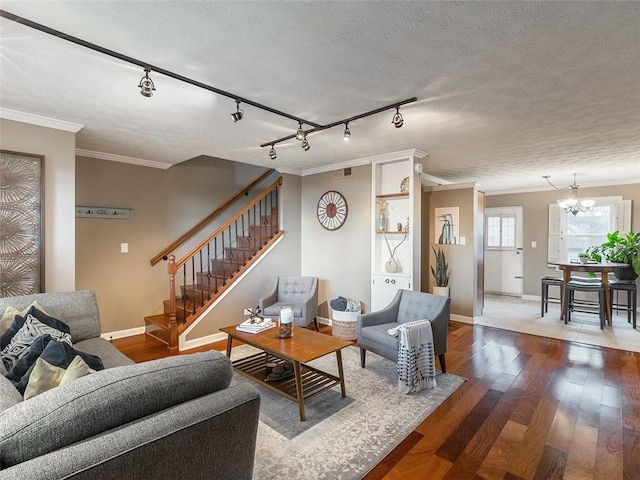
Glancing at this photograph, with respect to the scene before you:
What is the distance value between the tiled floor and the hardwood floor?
0.48 m

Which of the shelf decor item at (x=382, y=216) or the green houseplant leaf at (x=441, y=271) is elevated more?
the shelf decor item at (x=382, y=216)

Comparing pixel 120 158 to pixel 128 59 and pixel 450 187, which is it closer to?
pixel 128 59

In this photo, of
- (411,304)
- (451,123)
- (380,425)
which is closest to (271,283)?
(411,304)

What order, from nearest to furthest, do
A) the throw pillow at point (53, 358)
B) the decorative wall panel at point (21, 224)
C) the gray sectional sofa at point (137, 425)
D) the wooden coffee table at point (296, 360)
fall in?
the gray sectional sofa at point (137, 425) → the throw pillow at point (53, 358) → the wooden coffee table at point (296, 360) → the decorative wall panel at point (21, 224)

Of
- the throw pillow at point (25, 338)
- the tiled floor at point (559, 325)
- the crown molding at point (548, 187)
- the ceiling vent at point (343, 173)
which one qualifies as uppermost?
the crown molding at point (548, 187)

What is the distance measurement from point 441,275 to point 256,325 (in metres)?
3.26

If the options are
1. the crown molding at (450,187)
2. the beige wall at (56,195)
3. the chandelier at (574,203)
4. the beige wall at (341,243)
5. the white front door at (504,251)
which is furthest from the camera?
the white front door at (504,251)

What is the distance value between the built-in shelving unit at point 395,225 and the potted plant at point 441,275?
1122mm

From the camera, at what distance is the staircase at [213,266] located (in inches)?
160

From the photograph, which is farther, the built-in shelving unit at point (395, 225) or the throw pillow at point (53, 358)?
the built-in shelving unit at point (395, 225)

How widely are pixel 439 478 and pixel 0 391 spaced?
215 centimetres

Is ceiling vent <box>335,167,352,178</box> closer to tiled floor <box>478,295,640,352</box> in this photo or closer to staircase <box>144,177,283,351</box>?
staircase <box>144,177,283,351</box>

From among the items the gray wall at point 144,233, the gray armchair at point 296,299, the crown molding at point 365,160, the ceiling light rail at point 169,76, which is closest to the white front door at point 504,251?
the crown molding at point 365,160

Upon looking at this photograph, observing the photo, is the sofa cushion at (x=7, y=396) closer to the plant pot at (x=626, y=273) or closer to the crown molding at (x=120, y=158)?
the crown molding at (x=120, y=158)
